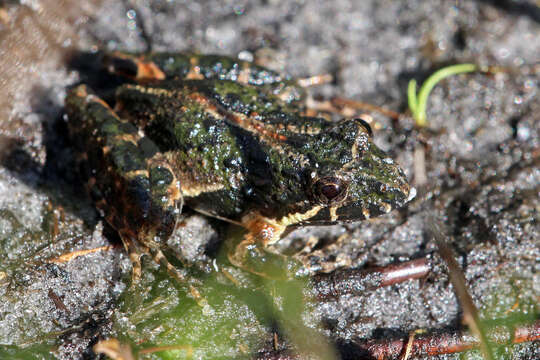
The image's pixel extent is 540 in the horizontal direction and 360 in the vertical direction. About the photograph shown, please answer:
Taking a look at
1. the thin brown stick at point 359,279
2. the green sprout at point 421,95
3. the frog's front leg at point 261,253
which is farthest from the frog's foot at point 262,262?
the green sprout at point 421,95

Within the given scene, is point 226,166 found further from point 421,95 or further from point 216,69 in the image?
point 421,95

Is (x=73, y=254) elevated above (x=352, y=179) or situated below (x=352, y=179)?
below

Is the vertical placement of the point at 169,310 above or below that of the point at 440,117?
below

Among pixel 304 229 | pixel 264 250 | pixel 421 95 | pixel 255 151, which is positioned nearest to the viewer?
pixel 255 151

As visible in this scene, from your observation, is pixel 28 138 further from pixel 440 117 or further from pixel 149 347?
pixel 440 117

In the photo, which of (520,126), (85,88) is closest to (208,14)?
(85,88)

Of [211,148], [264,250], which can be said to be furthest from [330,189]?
[211,148]

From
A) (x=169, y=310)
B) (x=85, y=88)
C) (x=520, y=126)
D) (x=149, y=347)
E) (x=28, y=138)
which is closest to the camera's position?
(x=149, y=347)
